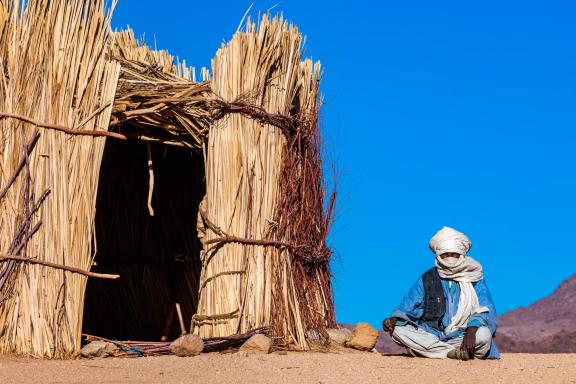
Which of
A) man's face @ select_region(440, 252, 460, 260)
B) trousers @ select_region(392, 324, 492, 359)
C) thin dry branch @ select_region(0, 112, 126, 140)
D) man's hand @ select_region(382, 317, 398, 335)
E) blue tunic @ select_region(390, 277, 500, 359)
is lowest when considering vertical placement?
trousers @ select_region(392, 324, 492, 359)

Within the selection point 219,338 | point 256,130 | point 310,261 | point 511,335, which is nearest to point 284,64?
point 256,130

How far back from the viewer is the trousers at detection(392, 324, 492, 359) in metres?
5.76

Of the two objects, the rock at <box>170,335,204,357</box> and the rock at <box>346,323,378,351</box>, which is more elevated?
the rock at <box>346,323,378,351</box>

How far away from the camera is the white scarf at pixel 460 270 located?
5.99 metres

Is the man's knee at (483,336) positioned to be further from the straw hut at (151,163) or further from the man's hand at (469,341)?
the straw hut at (151,163)

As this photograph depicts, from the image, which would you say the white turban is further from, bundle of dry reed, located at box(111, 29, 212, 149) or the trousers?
bundle of dry reed, located at box(111, 29, 212, 149)

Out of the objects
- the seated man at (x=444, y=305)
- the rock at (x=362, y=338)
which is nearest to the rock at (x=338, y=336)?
the rock at (x=362, y=338)

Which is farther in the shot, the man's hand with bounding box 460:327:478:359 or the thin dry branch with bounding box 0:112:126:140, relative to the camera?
the thin dry branch with bounding box 0:112:126:140

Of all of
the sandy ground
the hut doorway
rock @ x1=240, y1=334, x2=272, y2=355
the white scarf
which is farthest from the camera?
the hut doorway

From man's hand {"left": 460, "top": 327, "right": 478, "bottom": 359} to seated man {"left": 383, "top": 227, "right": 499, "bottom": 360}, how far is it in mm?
156

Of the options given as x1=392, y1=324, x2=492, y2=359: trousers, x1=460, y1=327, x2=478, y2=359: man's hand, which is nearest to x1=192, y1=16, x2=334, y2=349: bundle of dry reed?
x1=392, y1=324, x2=492, y2=359: trousers

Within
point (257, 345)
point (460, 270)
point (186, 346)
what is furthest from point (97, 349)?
point (460, 270)

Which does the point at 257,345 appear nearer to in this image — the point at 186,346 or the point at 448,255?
the point at 186,346

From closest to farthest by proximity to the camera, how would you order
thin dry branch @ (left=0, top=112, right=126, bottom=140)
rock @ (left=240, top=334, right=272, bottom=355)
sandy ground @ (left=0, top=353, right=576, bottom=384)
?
sandy ground @ (left=0, top=353, right=576, bottom=384), thin dry branch @ (left=0, top=112, right=126, bottom=140), rock @ (left=240, top=334, right=272, bottom=355)
